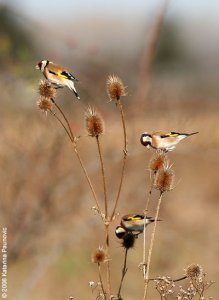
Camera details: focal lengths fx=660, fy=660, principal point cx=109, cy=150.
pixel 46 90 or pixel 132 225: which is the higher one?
pixel 46 90

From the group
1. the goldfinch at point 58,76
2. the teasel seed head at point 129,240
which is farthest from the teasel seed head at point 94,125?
the teasel seed head at point 129,240

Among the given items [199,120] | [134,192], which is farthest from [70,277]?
[199,120]

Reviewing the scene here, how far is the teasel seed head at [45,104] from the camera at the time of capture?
9.43ft

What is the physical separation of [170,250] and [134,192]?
112 centimetres

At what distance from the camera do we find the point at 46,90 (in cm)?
294

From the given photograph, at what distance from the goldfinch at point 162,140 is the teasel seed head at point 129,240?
0.42m

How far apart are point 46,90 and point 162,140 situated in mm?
586

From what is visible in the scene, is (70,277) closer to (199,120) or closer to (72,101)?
(72,101)

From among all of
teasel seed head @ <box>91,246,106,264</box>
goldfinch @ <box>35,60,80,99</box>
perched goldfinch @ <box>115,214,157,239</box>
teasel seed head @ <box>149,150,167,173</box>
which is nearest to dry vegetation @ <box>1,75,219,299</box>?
goldfinch @ <box>35,60,80,99</box>

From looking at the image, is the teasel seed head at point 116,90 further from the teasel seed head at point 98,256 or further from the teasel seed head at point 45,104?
the teasel seed head at point 98,256

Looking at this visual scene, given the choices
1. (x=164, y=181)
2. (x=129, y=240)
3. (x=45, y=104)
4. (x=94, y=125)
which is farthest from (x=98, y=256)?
(x=45, y=104)

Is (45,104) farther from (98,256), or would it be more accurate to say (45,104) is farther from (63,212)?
(63,212)

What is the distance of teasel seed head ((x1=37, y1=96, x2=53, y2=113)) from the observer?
288 centimetres

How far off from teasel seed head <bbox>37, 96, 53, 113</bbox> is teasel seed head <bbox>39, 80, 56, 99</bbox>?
3 cm
